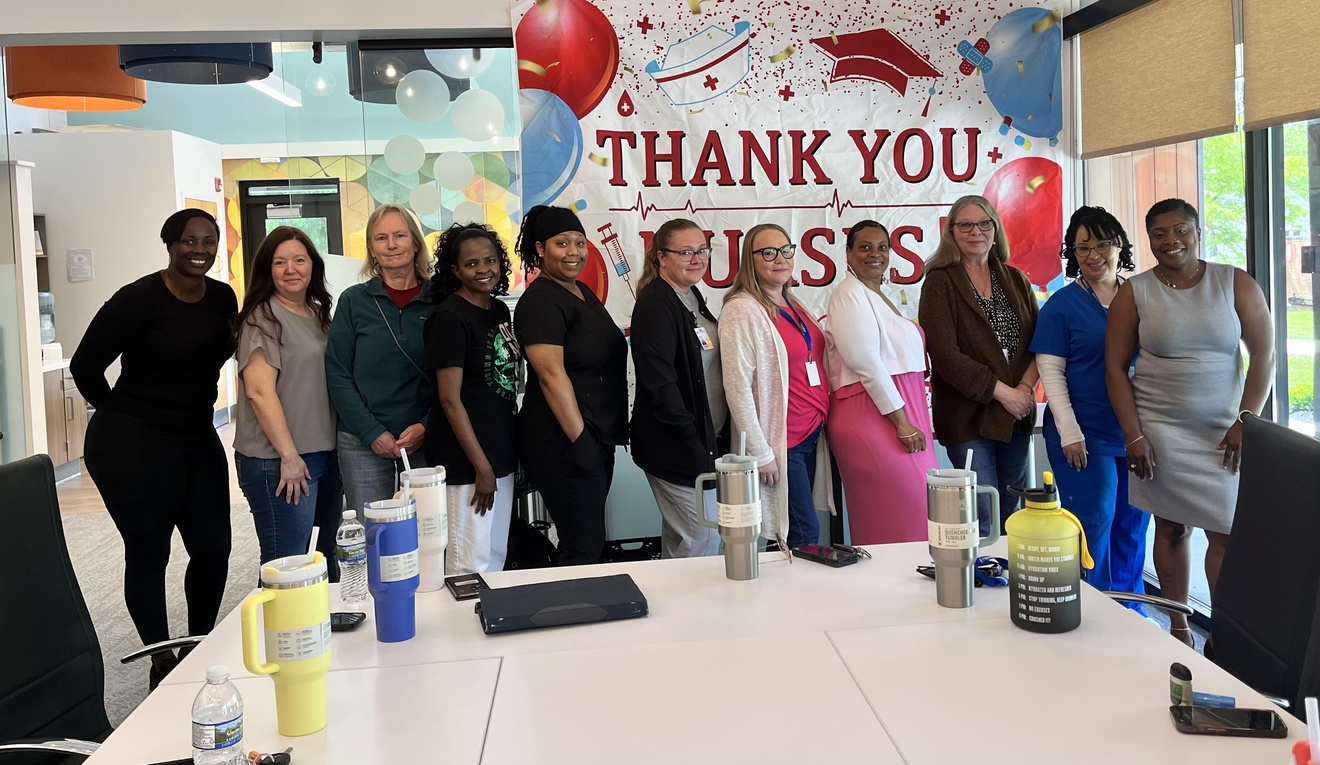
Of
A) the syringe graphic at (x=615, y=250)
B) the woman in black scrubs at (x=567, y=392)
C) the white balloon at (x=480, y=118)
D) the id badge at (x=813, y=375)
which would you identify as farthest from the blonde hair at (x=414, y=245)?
the id badge at (x=813, y=375)

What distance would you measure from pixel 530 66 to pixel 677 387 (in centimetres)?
152

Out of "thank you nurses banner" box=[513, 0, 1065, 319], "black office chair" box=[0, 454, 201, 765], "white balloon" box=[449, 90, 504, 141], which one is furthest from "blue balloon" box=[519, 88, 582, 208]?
"black office chair" box=[0, 454, 201, 765]

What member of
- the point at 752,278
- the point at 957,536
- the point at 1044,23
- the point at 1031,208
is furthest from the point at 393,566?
the point at 1044,23

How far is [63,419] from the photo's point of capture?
305 inches

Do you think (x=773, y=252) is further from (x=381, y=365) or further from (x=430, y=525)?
(x=430, y=525)

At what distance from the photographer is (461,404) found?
3.16 meters

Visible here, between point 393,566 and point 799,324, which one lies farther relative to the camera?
point 799,324

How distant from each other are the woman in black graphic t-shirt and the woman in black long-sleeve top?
0.74m

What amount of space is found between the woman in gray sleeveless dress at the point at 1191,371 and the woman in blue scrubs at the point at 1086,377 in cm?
18

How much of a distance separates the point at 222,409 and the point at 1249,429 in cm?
1037

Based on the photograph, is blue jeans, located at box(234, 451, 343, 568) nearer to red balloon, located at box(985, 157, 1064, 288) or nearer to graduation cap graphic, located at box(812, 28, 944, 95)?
graduation cap graphic, located at box(812, 28, 944, 95)

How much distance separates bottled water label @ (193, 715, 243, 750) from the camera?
4.11ft

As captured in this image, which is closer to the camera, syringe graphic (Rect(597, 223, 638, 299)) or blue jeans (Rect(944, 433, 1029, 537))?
blue jeans (Rect(944, 433, 1029, 537))

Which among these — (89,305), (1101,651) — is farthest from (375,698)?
(89,305)
